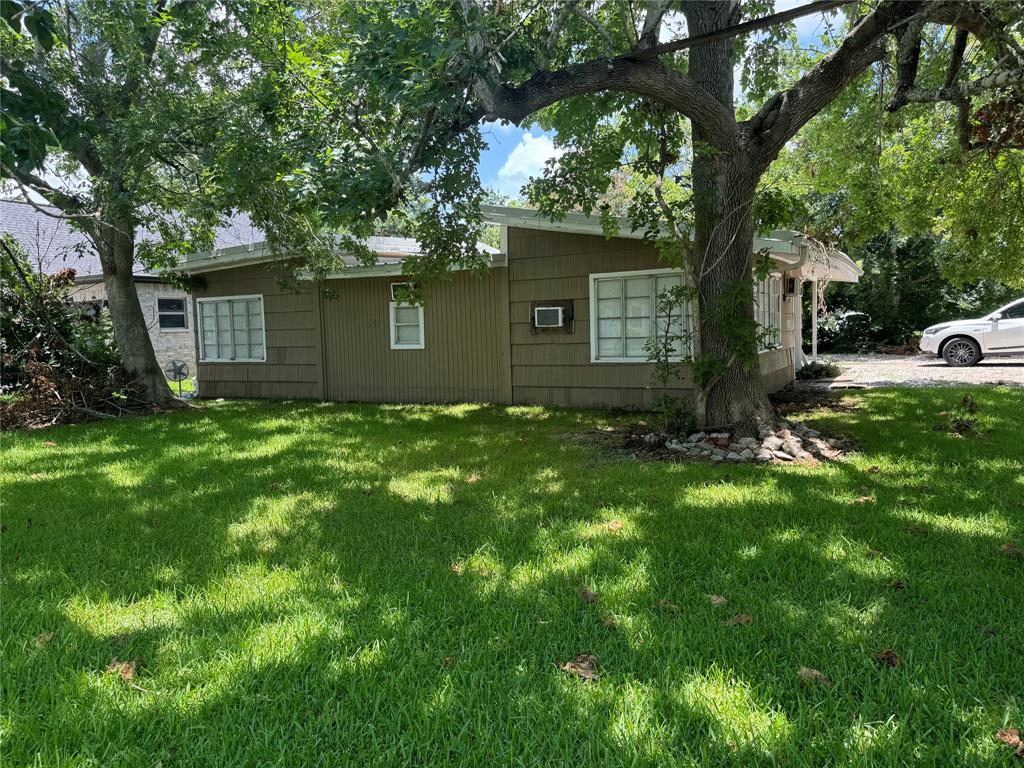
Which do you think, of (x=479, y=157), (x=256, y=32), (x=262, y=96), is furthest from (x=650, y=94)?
(x=256, y=32)

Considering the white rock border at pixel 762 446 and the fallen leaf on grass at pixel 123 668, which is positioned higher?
the white rock border at pixel 762 446

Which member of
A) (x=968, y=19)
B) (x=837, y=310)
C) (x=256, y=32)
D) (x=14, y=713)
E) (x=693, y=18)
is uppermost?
(x=256, y=32)

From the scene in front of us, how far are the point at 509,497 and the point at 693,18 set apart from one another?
5593 mm

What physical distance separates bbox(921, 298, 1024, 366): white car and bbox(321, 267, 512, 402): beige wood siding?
1072 centimetres

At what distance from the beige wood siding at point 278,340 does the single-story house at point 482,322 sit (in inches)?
1.0

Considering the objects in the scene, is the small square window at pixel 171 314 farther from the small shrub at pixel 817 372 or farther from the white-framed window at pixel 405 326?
the small shrub at pixel 817 372

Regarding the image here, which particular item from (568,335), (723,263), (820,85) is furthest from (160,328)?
(820,85)

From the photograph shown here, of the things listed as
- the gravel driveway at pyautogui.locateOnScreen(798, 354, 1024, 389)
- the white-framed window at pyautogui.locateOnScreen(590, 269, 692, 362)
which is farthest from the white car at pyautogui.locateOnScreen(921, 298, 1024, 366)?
the white-framed window at pyautogui.locateOnScreen(590, 269, 692, 362)

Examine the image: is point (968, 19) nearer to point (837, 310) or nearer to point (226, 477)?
point (226, 477)

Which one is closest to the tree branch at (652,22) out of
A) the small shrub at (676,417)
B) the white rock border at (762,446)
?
the small shrub at (676,417)

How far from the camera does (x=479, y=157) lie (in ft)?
20.6

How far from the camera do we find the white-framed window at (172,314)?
17141 millimetres

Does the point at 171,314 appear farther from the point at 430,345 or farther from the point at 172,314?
the point at 430,345

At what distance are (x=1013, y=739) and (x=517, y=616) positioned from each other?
1731 millimetres
